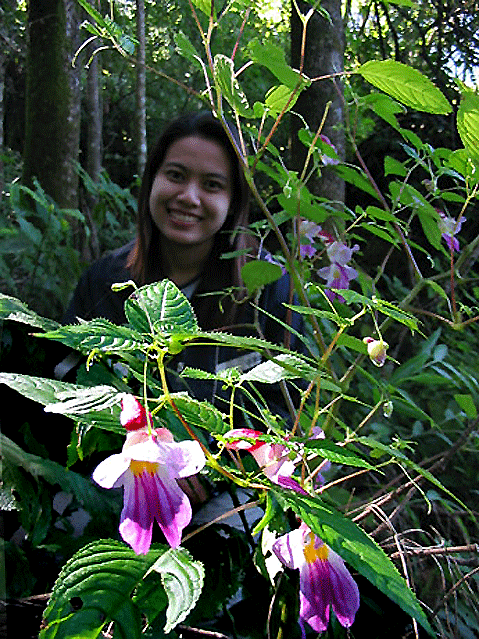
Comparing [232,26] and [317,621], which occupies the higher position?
[232,26]

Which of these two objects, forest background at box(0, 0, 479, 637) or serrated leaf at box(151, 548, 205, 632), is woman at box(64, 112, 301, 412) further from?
serrated leaf at box(151, 548, 205, 632)

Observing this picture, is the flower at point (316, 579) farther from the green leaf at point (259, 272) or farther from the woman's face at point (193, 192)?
the woman's face at point (193, 192)

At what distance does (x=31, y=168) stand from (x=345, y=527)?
135 inches

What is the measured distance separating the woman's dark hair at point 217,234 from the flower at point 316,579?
1.50m

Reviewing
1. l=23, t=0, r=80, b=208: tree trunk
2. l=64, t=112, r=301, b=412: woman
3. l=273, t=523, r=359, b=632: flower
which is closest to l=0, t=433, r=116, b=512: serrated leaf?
l=273, t=523, r=359, b=632: flower

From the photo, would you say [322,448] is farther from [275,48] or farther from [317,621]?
[275,48]

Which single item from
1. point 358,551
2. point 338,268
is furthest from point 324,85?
point 358,551

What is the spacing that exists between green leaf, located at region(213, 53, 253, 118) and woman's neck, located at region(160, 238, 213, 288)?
1.30 meters

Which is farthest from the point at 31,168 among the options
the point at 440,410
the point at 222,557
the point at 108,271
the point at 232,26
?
the point at 232,26

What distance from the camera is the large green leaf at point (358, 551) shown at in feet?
1.11

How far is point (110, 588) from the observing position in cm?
37

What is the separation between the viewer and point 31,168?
11.6 feet

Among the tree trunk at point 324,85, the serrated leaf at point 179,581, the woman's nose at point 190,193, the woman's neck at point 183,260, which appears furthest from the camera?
the tree trunk at point 324,85

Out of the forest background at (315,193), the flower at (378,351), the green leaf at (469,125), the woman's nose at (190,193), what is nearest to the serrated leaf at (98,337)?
the forest background at (315,193)
